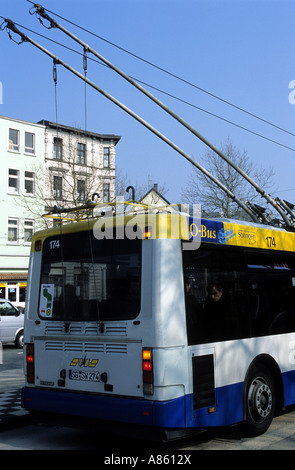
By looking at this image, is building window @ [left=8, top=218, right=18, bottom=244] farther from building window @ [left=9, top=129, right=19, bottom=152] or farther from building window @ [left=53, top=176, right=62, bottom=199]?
building window @ [left=53, top=176, right=62, bottom=199]

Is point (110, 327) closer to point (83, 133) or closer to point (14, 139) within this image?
point (83, 133)

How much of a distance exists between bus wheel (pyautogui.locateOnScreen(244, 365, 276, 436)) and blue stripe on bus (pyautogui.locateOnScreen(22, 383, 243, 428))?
7.6 inches

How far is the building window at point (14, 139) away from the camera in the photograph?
4344 cm

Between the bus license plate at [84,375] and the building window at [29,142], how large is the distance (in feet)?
129

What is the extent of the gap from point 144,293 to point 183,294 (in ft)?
1.41

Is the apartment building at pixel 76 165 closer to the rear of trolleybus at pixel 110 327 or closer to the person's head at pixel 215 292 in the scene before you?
the rear of trolleybus at pixel 110 327

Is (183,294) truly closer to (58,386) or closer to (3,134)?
(58,386)

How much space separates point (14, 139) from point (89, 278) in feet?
127

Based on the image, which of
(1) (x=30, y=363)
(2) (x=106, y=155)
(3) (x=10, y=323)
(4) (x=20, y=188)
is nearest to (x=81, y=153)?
(2) (x=106, y=155)

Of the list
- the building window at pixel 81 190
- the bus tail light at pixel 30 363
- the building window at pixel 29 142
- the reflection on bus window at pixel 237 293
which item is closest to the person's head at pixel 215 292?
the reflection on bus window at pixel 237 293

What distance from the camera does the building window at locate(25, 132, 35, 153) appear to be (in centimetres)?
4438

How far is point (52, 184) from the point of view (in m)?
36.2

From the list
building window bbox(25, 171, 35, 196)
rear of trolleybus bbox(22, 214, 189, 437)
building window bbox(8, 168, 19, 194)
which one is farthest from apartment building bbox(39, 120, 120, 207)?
rear of trolleybus bbox(22, 214, 189, 437)

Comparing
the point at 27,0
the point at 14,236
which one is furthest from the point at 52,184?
the point at 27,0
